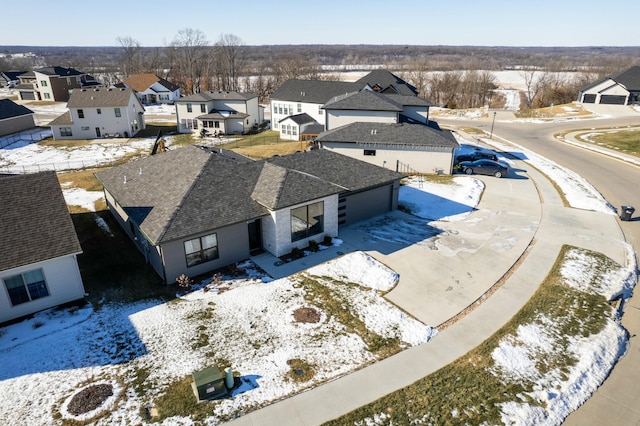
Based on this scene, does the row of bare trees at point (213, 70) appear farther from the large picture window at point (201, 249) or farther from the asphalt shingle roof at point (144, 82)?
the large picture window at point (201, 249)

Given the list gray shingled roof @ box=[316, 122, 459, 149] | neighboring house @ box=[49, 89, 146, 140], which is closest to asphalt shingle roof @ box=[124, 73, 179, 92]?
neighboring house @ box=[49, 89, 146, 140]

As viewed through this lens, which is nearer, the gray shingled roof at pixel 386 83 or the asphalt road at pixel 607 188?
the asphalt road at pixel 607 188

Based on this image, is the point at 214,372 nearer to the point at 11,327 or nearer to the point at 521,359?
the point at 11,327

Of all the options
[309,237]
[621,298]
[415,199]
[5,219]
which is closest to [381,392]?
[309,237]

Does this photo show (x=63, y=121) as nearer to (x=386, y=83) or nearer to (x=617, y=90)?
(x=386, y=83)

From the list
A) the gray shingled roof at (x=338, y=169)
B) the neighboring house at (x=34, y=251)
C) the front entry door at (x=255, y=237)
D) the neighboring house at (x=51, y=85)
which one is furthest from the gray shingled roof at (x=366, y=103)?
the neighboring house at (x=51, y=85)
